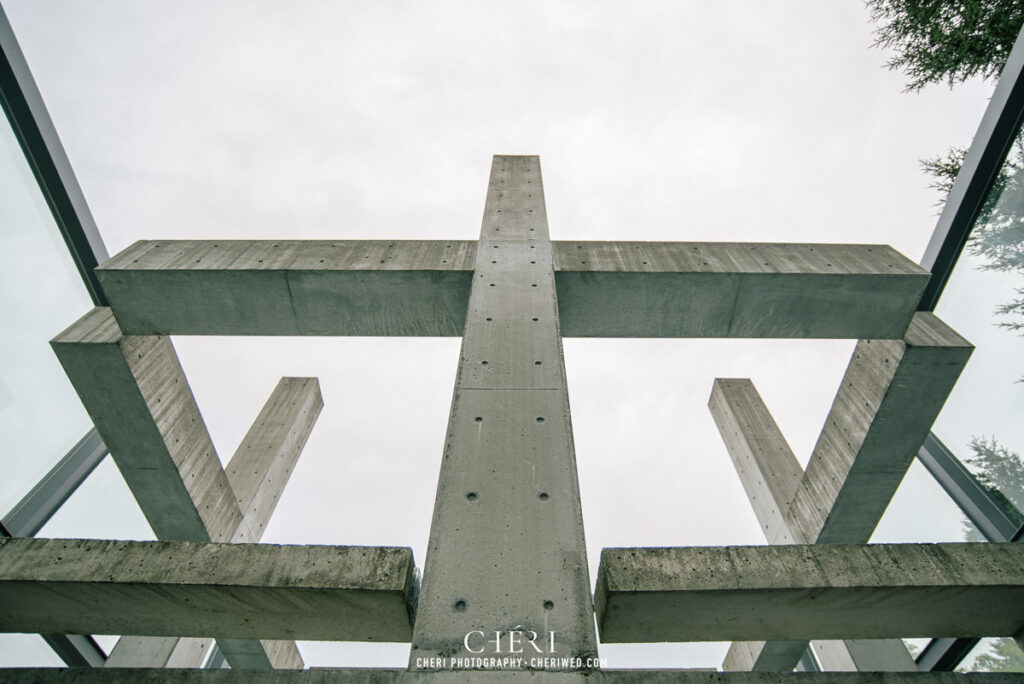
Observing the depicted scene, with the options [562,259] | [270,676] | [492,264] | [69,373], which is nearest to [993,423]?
[562,259]

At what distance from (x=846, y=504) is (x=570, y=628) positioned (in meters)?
6.39

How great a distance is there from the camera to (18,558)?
11.9 feet

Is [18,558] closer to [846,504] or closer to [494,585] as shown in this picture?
[494,585]

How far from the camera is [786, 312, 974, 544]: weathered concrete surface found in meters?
6.37

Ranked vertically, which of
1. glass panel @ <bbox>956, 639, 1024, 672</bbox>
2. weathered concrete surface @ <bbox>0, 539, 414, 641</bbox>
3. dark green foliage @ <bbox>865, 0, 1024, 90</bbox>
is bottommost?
weathered concrete surface @ <bbox>0, 539, 414, 641</bbox>

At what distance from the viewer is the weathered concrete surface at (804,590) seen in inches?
130

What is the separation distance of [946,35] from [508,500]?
35.2ft

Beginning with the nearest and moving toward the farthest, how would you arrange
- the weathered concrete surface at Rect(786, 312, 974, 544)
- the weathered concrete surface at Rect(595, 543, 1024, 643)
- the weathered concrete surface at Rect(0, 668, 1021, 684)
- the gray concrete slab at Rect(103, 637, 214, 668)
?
the weathered concrete surface at Rect(0, 668, 1021, 684), the weathered concrete surface at Rect(595, 543, 1024, 643), the weathered concrete surface at Rect(786, 312, 974, 544), the gray concrete slab at Rect(103, 637, 214, 668)

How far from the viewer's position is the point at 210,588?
339 centimetres

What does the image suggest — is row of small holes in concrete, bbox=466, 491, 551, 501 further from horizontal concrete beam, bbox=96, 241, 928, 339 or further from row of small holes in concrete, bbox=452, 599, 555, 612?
horizontal concrete beam, bbox=96, 241, 928, 339

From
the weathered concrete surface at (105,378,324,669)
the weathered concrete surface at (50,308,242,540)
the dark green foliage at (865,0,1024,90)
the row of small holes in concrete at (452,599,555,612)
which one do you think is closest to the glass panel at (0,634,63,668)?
the weathered concrete surface at (105,378,324,669)

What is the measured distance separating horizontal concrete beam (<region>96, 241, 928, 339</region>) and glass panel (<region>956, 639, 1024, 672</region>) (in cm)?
402

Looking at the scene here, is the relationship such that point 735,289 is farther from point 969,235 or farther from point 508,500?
point 508,500

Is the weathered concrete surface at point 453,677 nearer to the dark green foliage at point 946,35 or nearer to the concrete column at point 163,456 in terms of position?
the concrete column at point 163,456
